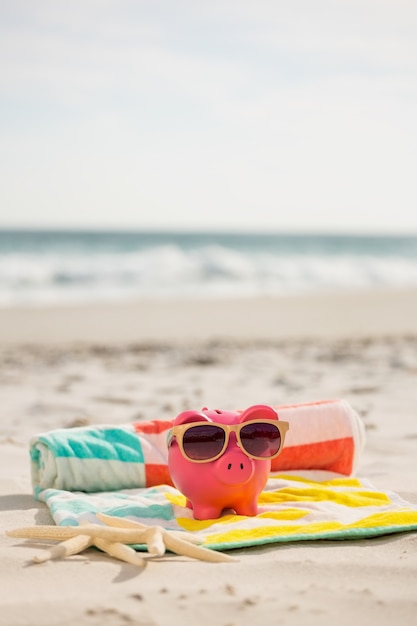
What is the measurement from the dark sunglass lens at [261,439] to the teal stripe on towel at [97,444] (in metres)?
0.74

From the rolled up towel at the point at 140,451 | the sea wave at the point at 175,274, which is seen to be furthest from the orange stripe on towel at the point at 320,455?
the sea wave at the point at 175,274

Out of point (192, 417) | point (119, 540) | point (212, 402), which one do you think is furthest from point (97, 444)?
point (212, 402)

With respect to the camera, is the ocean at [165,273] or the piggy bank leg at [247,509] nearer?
the piggy bank leg at [247,509]

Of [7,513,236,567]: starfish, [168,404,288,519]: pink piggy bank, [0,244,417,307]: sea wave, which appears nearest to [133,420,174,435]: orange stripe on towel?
[168,404,288,519]: pink piggy bank

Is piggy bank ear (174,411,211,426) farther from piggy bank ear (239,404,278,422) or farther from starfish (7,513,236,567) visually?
starfish (7,513,236,567)

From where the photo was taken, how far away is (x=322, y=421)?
346cm

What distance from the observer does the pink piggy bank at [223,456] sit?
2.74 m

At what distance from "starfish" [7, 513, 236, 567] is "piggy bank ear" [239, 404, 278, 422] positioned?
1.63 feet

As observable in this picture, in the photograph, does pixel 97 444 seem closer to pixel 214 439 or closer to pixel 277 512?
pixel 214 439

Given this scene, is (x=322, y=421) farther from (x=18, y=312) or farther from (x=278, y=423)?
(x=18, y=312)

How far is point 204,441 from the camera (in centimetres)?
274

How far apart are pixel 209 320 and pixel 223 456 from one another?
7879 millimetres

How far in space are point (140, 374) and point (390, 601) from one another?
4.57 metres

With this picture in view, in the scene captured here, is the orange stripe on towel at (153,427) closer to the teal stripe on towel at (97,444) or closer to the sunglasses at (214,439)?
the teal stripe on towel at (97,444)
